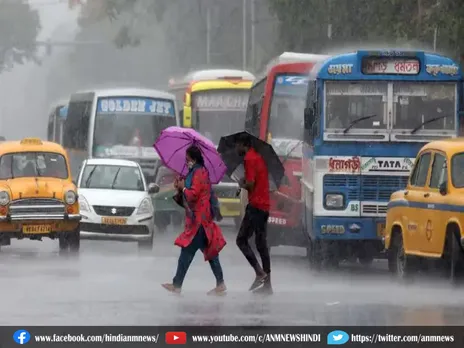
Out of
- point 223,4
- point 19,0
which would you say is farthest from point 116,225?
point 19,0

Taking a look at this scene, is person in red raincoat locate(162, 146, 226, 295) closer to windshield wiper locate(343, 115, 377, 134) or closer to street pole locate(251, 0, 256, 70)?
windshield wiper locate(343, 115, 377, 134)

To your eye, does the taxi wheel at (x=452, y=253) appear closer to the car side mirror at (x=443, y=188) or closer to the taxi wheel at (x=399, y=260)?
the car side mirror at (x=443, y=188)

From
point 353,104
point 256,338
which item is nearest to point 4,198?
point 353,104

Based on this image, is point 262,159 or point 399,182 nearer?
point 262,159

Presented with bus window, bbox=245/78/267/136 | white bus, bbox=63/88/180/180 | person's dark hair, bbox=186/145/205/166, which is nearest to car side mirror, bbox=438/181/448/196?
person's dark hair, bbox=186/145/205/166

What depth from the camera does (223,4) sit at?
81250 millimetres

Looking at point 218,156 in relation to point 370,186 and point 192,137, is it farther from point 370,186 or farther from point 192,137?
point 370,186

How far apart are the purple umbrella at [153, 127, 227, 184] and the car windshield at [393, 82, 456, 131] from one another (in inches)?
178

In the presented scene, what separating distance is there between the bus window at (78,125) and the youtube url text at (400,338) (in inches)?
1279

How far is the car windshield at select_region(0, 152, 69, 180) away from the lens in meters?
28.1

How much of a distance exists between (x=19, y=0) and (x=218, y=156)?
11690 centimetres

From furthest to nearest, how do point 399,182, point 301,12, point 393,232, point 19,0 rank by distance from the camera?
point 19,0 → point 301,12 → point 399,182 → point 393,232

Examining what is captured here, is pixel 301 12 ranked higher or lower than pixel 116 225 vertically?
higher

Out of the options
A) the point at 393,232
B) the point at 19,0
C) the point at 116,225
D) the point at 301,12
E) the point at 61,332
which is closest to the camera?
the point at 61,332
